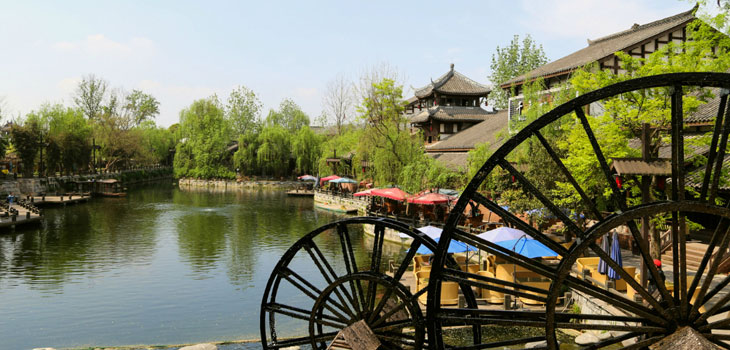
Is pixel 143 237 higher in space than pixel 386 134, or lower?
lower

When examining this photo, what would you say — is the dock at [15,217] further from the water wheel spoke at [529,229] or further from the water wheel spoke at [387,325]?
the water wheel spoke at [529,229]

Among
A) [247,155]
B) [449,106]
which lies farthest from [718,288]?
[247,155]

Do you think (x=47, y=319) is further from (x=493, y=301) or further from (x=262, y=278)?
(x=493, y=301)

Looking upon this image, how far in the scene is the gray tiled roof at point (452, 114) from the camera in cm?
4512

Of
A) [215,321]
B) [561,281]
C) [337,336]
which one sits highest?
[561,281]

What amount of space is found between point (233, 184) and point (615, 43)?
4874cm

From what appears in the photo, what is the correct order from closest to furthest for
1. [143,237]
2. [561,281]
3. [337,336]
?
[561,281], [337,336], [143,237]

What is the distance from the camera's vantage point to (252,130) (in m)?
74.8

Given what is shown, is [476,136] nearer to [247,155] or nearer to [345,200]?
[345,200]

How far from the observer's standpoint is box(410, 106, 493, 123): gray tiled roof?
45.1m

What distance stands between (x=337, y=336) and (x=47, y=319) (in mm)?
11861

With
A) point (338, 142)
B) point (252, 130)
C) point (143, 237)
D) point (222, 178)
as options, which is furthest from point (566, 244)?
point (252, 130)

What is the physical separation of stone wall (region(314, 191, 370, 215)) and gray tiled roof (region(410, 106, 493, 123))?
1065 centimetres

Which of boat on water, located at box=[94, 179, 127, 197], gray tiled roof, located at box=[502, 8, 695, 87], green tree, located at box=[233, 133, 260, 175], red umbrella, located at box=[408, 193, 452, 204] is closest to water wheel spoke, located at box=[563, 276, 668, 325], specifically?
red umbrella, located at box=[408, 193, 452, 204]
